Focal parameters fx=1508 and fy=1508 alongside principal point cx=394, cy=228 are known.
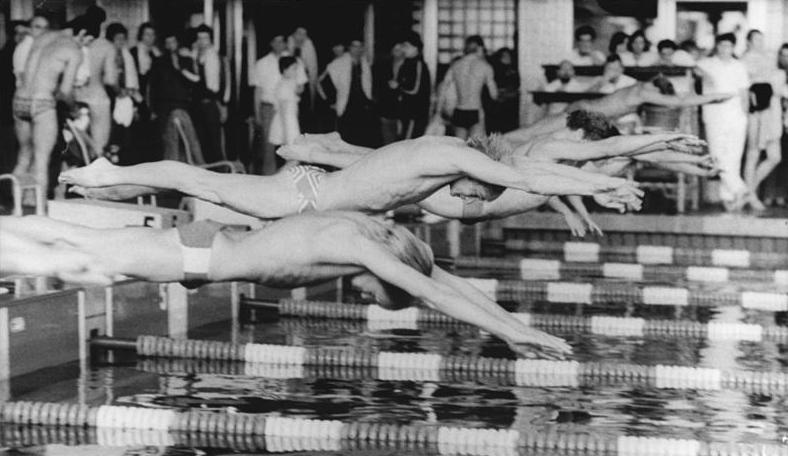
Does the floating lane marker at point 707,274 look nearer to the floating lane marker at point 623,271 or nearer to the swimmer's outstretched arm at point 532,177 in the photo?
the floating lane marker at point 623,271

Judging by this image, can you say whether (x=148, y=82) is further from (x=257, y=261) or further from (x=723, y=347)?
(x=257, y=261)

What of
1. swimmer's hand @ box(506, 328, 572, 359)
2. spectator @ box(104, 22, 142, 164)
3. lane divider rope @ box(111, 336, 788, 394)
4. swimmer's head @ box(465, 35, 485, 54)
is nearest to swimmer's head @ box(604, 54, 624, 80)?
swimmer's head @ box(465, 35, 485, 54)

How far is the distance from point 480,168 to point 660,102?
20.6ft

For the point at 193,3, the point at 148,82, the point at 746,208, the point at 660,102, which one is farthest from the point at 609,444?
the point at 193,3

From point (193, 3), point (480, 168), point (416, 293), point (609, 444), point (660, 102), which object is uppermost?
point (193, 3)

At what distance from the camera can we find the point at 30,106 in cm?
1152

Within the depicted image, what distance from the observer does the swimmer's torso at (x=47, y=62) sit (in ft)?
37.2

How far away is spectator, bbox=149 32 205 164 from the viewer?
13.7m

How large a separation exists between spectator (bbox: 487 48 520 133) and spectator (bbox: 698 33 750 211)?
84.3 inches

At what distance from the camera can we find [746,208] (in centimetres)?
1567

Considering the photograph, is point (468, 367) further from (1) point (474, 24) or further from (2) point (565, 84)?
(1) point (474, 24)

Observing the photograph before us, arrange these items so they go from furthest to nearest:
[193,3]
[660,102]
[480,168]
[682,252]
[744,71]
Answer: [193,3] → [744,71] → [682,252] → [660,102] → [480,168]

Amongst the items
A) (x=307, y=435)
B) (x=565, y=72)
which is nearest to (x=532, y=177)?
(x=307, y=435)

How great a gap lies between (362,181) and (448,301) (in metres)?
1.29
